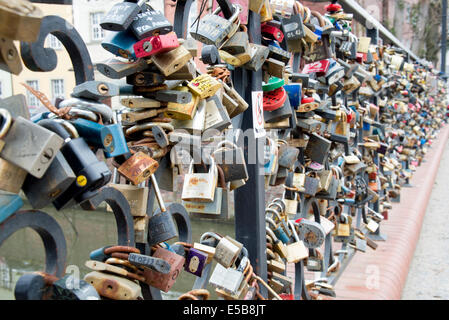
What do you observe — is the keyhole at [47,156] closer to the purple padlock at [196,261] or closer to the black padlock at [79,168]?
the black padlock at [79,168]

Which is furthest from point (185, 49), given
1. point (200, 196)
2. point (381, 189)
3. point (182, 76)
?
point (381, 189)

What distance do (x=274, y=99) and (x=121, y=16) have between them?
2.17ft

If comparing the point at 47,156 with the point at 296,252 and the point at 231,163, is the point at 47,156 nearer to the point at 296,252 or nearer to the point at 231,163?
the point at 231,163

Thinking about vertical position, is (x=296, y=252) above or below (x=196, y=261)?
below

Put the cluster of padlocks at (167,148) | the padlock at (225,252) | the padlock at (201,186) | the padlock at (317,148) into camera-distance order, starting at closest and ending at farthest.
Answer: the cluster of padlocks at (167,148) → the padlock at (201,186) → the padlock at (225,252) → the padlock at (317,148)

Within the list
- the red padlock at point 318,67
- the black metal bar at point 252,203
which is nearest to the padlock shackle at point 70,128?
the black metal bar at point 252,203

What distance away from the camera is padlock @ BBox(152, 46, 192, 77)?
799mm

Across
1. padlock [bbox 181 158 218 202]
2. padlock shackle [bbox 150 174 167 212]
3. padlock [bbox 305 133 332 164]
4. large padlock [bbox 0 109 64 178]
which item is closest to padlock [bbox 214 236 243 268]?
padlock [bbox 181 158 218 202]

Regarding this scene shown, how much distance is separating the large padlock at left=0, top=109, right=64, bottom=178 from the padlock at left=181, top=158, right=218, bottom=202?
0.42 meters

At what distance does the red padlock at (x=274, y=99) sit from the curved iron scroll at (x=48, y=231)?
30.4 inches

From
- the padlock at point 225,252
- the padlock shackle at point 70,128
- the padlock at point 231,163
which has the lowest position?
the padlock at point 225,252

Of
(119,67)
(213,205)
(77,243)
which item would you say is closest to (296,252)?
(213,205)

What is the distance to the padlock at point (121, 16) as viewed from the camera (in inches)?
28.4

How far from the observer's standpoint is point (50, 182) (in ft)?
1.90
